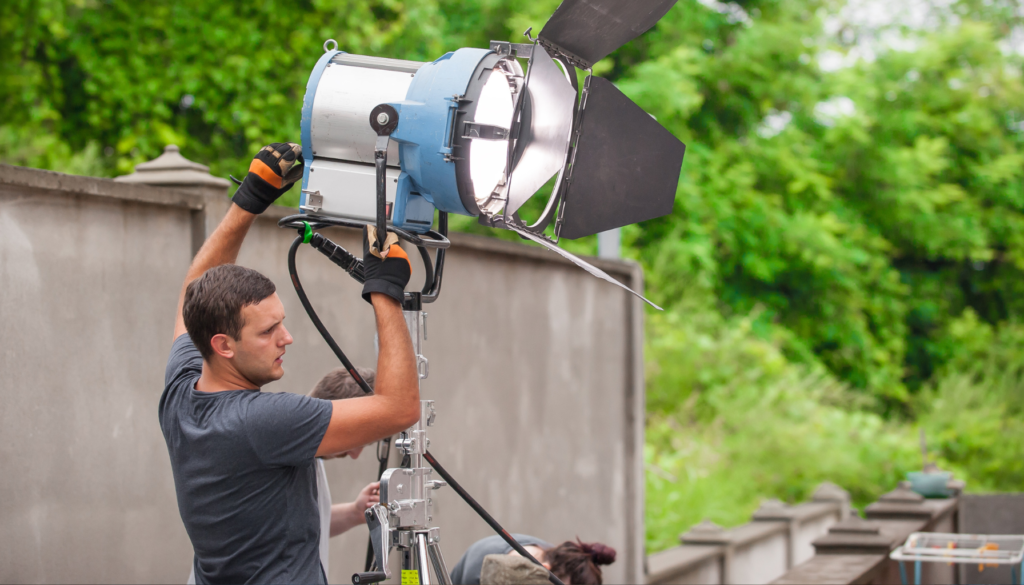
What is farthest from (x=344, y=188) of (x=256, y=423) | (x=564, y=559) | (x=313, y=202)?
(x=564, y=559)

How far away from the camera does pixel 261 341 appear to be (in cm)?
184

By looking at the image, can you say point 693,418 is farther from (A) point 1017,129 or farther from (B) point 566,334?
(A) point 1017,129

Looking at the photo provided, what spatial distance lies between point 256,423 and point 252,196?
1.95ft

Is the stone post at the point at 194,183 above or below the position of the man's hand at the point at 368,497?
above

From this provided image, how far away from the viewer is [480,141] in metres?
1.96

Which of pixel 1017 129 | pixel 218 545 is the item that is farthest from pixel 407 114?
pixel 1017 129

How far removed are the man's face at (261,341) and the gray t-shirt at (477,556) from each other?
1.41 metres

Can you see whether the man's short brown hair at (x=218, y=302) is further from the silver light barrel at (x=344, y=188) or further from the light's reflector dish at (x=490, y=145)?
the light's reflector dish at (x=490, y=145)

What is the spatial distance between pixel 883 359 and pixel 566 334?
8.67 meters

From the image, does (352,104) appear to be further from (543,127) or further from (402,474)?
(402,474)

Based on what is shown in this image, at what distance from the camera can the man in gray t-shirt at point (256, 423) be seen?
1781mm

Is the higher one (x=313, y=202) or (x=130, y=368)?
(x=313, y=202)

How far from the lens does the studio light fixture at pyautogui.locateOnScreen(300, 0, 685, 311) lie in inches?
75.7

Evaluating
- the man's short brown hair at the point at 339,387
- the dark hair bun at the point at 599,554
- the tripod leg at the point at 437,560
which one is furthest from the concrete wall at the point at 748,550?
the tripod leg at the point at 437,560
